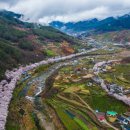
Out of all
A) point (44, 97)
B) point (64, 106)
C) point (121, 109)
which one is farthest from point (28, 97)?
→ point (121, 109)

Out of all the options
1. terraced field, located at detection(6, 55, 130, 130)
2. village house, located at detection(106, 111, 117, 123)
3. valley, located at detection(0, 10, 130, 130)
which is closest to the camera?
terraced field, located at detection(6, 55, 130, 130)

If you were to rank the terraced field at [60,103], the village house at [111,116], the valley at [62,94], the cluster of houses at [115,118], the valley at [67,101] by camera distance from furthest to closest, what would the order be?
the village house at [111,116], the valley at [62,94], the valley at [67,101], the terraced field at [60,103], the cluster of houses at [115,118]

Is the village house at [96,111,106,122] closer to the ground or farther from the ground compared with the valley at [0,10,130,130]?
closer to the ground

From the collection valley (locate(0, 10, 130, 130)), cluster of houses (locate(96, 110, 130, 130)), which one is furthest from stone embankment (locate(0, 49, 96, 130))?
cluster of houses (locate(96, 110, 130, 130))

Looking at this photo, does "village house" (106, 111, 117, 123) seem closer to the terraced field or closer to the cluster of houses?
the cluster of houses

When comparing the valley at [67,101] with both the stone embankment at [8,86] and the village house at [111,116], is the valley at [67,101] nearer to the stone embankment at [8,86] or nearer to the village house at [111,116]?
the village house at [111,116]

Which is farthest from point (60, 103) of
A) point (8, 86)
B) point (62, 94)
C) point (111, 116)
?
point (8, 86)

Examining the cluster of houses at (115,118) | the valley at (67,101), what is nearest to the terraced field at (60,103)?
the valley at (67,101)

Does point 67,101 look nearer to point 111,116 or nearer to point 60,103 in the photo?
point 60,103

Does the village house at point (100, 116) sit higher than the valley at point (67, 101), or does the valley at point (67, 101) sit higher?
the valley at point (67, 101)

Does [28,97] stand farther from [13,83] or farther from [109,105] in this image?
[109,105]
